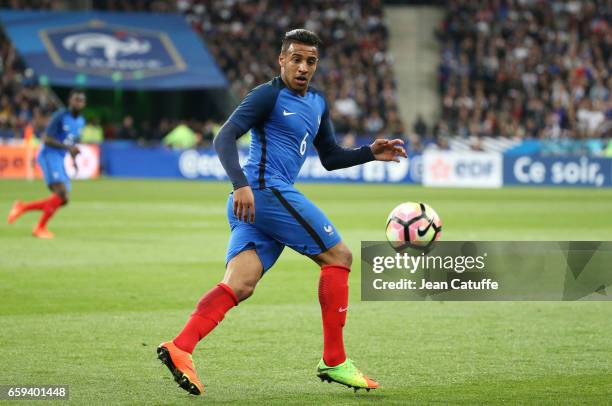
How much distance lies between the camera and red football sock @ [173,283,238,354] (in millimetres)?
6125

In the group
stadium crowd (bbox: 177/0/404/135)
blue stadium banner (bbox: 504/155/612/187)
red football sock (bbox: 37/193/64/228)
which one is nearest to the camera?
red football sock (bbox: 37/193/64/228)

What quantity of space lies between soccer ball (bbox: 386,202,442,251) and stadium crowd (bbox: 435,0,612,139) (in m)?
27.0

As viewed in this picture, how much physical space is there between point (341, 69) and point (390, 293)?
33128 mm

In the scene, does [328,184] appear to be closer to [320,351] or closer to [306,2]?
[306,2]

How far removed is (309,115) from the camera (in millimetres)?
6480

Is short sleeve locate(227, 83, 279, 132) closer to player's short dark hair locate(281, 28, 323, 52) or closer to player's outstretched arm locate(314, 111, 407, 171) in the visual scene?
player's short dark hair locate(281, 28, 323, 52)

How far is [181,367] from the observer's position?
6.00 m

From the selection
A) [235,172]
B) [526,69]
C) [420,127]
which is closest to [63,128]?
[235,172]

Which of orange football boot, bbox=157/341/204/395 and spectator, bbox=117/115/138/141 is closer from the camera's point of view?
orange football boot, bbox=157/341/204/395

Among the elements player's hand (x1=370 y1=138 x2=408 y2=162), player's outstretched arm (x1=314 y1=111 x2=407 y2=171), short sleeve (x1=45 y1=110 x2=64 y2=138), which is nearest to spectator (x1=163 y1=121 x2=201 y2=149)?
short sleeve (x1=45 y1=110 x2=64 y2=138)

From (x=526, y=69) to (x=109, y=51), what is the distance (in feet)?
51.2

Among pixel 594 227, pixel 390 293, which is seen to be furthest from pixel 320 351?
pixel 594 227

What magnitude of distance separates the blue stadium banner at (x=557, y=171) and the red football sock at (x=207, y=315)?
2782cm

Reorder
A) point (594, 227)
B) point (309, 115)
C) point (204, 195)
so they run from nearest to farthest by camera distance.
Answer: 1. point (309, 115)
2. point (594, 227)
3. point (204, 195)
